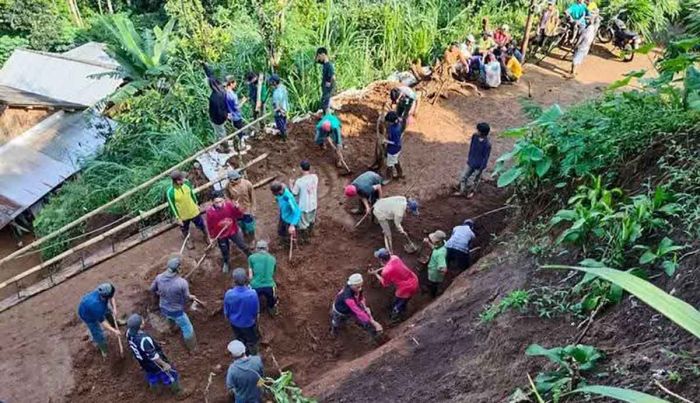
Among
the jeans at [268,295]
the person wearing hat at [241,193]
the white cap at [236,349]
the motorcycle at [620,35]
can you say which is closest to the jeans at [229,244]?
the person wearing hat at [241,193]

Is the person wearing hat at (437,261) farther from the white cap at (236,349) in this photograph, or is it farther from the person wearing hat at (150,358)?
the person wearing hat at (150,358)

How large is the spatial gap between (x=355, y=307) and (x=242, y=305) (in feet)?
4.22

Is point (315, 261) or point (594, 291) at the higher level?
point (594, 291)

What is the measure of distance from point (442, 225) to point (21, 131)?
11384 millimetres

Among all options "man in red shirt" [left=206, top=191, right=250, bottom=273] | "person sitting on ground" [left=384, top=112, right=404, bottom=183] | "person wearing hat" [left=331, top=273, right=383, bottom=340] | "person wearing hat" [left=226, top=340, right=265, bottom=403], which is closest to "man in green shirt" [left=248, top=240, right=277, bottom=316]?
"man in red shirt" [left=206, top=191, right=250, bottom=273]

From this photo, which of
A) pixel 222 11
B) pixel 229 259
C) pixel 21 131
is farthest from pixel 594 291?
pixel 21 131

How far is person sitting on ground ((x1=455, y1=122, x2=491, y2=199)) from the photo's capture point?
8.68 m

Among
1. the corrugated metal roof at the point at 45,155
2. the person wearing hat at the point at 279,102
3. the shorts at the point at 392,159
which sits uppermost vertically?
the person wearing hat at the point at 279,102

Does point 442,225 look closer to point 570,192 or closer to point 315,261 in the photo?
point 315,261

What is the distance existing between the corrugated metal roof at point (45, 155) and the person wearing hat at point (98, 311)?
7.37m

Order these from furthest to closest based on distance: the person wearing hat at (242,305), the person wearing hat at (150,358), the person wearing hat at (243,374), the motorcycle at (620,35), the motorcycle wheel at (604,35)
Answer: the motorcycle wheel at (604,35)
the motorcycle at (620,35)
the person wearing hat at (242,305)
the person wearing hat at (150,358)
the person wearing hat at (243,374)

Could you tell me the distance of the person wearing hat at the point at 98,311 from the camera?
22.4 feet

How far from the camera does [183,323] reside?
7.27 metres

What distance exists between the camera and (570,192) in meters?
6.54
